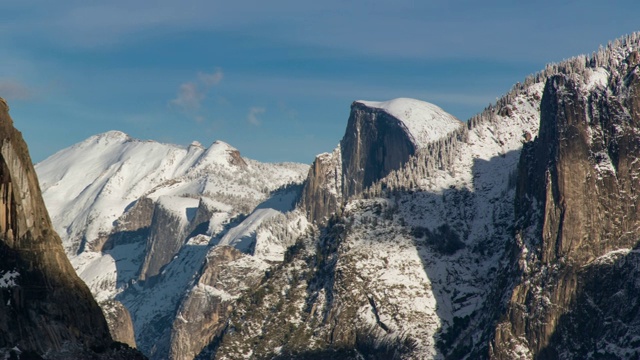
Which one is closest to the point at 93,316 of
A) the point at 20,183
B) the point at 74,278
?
the point at 74,278

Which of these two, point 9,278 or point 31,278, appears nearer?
point 9,278

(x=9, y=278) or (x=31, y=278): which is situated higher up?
(x=31, y=278)

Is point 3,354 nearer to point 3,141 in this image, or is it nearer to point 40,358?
point 40,358

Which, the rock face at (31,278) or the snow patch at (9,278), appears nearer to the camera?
the snow patch at (9,278)

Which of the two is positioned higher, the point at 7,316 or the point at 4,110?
the point at 4,110

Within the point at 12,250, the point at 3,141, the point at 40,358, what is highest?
the point at 3,141

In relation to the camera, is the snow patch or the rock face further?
the rock face

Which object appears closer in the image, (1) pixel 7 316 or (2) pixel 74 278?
(1) pixel 7 316
